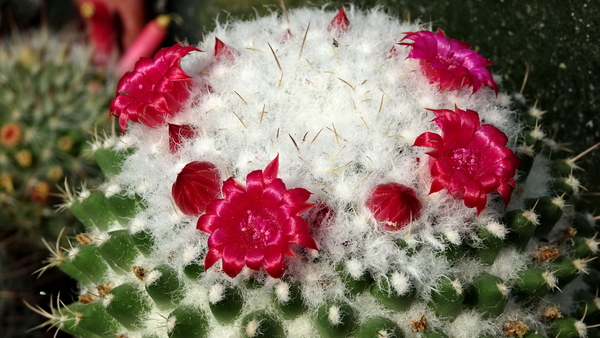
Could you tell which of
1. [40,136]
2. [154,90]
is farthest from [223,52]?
[40,136]

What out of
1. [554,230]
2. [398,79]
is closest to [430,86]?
[398,79]

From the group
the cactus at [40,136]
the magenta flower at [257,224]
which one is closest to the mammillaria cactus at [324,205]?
the magenta flower at [257,224]

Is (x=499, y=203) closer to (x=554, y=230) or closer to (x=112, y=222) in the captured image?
(x=554, y=230)

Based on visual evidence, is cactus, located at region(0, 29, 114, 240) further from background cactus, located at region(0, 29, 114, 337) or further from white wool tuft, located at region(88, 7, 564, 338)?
white wool tuft, located at region(88, 7, 564, 338)

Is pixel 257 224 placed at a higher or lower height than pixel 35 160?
higher

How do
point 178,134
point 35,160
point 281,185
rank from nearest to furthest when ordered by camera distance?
point 281,185 < point 178,134 < point 35,160

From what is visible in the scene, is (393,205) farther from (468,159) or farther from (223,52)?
(223,52)

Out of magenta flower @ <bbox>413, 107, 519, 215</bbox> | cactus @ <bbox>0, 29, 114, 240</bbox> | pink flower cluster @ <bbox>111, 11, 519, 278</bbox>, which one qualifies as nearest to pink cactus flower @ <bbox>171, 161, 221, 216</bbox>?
pink flower cluster @ <bbox>111, 11, 519, 278</bbox>
